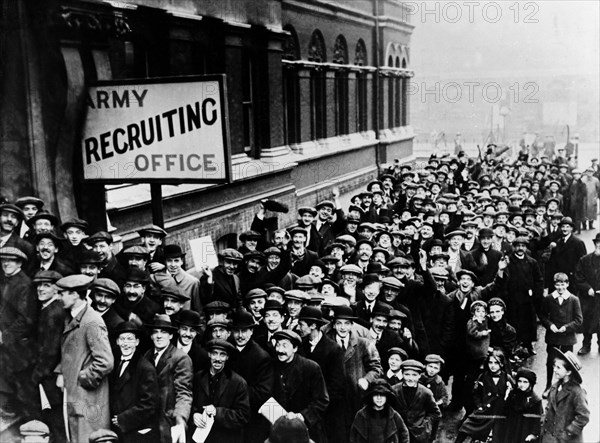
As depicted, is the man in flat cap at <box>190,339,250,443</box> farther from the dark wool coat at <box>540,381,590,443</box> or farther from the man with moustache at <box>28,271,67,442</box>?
the dark wool coat at <box>540,381,590,443</box>

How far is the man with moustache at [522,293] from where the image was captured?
33.0 feet

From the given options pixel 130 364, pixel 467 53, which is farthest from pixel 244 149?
pixel 467 53

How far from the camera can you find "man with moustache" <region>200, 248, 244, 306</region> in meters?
8.43

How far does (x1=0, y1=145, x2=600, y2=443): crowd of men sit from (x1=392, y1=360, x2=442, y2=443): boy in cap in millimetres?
13

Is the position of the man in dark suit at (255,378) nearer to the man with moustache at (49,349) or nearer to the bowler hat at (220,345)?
the bowler hat at (220,345)

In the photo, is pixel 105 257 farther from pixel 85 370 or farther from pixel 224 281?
pixel 85 370

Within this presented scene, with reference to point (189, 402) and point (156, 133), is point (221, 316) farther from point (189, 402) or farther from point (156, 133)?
point (156, 133)

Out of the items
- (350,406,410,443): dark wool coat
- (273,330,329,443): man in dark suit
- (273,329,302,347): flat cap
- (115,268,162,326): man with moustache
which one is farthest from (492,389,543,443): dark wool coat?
(115,268,162,326): man with moustache

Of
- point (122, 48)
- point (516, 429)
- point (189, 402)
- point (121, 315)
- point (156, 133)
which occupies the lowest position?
point (516, 429)

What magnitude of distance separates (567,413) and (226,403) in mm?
2898

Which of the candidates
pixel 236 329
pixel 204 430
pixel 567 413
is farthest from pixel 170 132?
pixel 567 413

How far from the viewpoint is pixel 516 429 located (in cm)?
700

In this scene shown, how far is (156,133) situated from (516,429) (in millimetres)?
4465

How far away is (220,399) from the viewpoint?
19.0 ft
